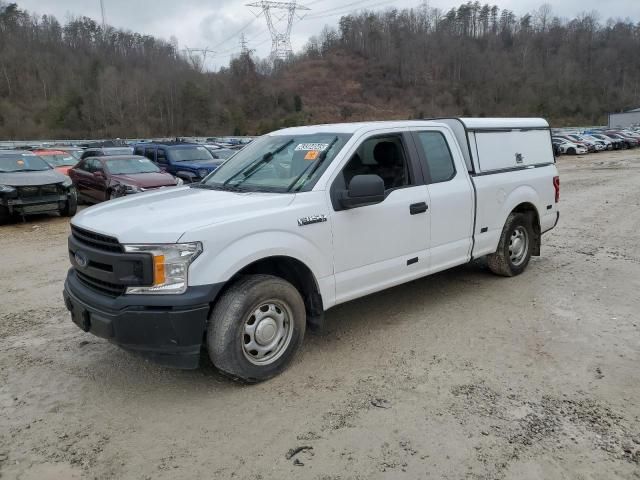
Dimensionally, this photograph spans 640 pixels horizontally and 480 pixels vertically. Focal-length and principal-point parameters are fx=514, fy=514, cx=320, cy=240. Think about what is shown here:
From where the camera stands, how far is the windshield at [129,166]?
13.3 metres

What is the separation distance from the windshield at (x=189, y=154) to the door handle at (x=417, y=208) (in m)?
12.2

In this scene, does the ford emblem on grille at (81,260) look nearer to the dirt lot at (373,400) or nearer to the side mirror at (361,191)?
the dirt lot at (373,400)

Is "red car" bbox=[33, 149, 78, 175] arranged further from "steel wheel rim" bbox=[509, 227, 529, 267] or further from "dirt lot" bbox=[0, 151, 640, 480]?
"steel wheel rim" bbox=[509, 227, 529, 267]

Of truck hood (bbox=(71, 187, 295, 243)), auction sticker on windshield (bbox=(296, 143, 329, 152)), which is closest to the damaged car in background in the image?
truck hood (bbox=(71, 187, 295, 243))

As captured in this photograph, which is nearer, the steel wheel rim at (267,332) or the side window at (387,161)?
the steel wheel rim at (267,332)

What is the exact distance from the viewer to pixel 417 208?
4.80 m

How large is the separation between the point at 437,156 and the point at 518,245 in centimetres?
202

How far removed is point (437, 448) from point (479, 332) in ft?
6.27

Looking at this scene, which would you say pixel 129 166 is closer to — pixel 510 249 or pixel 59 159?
pixel 59 159

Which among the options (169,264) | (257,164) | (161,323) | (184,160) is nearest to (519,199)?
(257,164)

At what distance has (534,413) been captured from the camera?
344 cm

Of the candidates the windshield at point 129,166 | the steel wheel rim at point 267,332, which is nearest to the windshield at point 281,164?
the steel wheel rim at point 267,332

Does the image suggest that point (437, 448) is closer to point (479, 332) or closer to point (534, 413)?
point (534, 413)

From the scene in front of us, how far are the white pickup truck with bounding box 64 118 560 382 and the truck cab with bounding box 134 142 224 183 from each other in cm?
996
